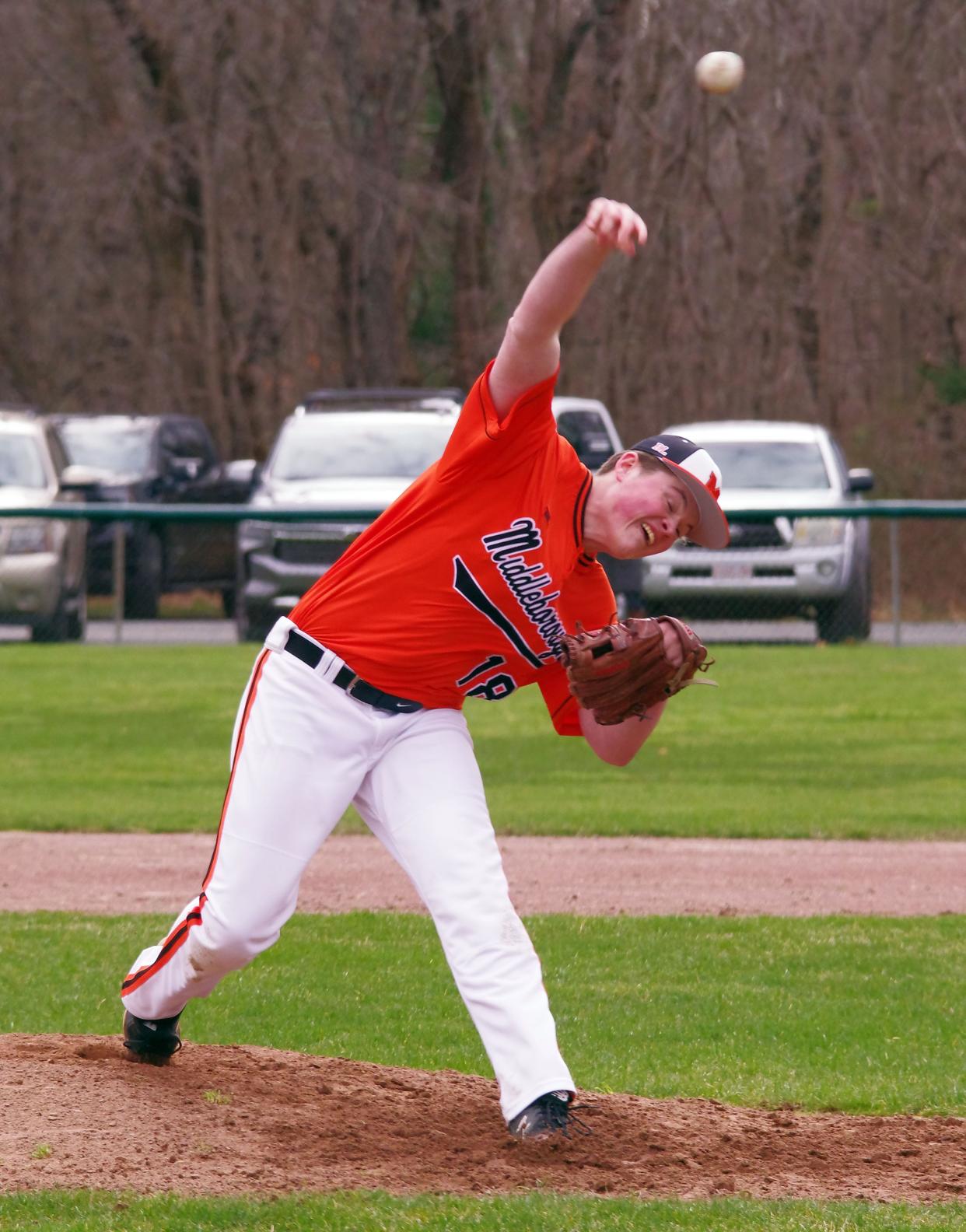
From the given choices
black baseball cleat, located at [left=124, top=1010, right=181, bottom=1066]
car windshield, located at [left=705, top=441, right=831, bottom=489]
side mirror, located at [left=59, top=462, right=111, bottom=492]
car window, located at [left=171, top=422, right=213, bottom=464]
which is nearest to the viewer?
black baseball cleat, located at [left=124, top=1010, right=181, bottom=1066]

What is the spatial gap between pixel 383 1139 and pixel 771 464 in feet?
42.7

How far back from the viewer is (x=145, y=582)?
646 inches

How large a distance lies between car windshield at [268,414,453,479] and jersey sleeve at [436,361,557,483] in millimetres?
11338

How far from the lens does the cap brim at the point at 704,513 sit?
444 cm

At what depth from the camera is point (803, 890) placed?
8.08 metres

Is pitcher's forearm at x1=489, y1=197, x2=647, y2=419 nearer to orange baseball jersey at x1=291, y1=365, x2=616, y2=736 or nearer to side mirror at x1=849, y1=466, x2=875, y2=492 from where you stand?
orange baseball jersey at x1=291, y1=365, x2=616, y2=736

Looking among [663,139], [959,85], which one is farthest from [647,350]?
[959,85]

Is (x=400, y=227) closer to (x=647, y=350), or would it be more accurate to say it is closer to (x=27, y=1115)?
(x=647, y=350)

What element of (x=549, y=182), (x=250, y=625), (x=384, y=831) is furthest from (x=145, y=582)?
(x=384, y=831)

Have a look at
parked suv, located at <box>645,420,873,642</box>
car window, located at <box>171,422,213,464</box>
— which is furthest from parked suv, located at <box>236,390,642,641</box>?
car window, located at <box>171,422,213,464</box>

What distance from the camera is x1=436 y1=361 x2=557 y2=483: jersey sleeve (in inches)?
170

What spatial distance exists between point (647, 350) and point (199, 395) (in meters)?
7.19

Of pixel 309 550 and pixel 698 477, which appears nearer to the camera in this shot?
pixel 698 477

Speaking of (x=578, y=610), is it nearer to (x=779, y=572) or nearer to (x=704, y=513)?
(x=704, y=513)
